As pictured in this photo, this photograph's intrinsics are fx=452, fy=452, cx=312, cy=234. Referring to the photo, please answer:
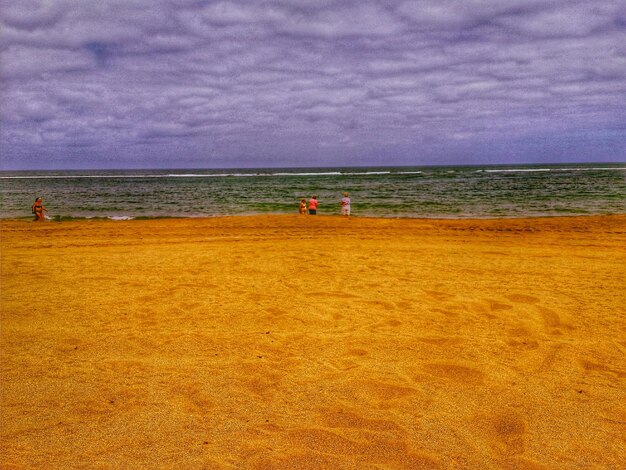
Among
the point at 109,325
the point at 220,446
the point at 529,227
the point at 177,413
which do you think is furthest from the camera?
the point at 529,227

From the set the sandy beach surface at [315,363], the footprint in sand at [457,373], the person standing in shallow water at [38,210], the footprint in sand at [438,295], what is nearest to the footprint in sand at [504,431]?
the sandy beach surface at [315,363]

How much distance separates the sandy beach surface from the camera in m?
3.41

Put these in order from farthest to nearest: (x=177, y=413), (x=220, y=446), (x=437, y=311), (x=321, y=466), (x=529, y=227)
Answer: (x=529, y=227)
(x=437, y=311)
(x=177, y=413)
(x=220, y=446)
(x=321, y=466)

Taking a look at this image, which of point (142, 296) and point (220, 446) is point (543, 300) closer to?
point (220, 446)

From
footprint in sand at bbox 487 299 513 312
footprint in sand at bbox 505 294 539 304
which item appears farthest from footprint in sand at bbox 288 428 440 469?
footprint in sand at bbox 505 294 539 304

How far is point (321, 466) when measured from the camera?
321 centimetres

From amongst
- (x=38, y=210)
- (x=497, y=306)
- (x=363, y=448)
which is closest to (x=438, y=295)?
(x=497, y=306)

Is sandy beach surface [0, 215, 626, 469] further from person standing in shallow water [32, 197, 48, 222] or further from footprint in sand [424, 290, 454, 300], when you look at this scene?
person standing in shallow water [32, 197, 48, 222]

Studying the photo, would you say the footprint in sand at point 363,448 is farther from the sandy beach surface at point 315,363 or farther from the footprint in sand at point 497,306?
the footprint in sand at point 497,306

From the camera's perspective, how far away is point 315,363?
477 centimetres

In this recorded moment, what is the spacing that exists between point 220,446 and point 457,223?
47.2ft

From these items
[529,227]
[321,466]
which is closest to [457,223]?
[529,227]

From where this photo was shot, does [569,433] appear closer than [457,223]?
Yes

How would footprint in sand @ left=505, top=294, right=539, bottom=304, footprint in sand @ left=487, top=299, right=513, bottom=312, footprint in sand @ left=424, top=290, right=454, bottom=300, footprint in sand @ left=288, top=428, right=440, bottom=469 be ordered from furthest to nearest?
1. footprint in sand @ left=424, top=290, right=454, bottom=300
2. footprint in sand @ left=505, top=294, right=539, bottom=304
3. footprint in sand @ left=487, top=299, right=513, bottom=312
4. footprint in sand @ left=288, top=428, right=440, bottom=469
